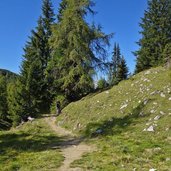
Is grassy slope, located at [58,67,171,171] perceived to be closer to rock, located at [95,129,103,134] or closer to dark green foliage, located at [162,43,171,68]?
rock, located at [95,129,103,134]

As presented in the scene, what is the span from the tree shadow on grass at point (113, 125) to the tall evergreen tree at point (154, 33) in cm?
1961

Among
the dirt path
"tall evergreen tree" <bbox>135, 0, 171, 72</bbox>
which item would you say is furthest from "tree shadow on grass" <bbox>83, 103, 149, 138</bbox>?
"tall evergreen tree" <bbox>135, 0, 171, 72</bbox>

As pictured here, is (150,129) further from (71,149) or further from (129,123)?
(71,149)

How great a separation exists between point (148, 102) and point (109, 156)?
33.1 feet

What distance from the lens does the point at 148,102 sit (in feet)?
76.4

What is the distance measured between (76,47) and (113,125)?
1561 centimetres

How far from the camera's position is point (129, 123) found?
21547mm

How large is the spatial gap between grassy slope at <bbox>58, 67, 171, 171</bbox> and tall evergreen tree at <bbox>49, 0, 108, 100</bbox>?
17.3ft

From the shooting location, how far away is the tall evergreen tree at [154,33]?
44.3 metres

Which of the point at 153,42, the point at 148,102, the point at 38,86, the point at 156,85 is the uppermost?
the point at 153,42

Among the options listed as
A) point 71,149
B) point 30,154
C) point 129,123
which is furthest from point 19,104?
point 30,154

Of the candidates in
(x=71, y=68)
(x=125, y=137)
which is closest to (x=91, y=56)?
(x=71, y=68)

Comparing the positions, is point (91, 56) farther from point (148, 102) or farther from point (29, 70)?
point (148, 102)

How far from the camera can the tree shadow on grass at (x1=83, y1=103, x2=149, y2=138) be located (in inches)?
832
